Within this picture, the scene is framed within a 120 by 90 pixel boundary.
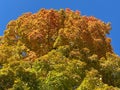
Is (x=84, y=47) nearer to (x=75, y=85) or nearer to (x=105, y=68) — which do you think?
(x=105, y=68)

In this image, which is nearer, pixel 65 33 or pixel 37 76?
pixel 37 76

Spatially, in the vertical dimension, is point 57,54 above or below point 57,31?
below

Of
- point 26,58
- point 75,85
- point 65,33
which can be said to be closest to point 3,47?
point 26,58

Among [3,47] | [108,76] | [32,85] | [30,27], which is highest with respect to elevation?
[30,27]

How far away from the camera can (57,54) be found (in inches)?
1141

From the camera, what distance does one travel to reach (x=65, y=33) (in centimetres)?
3162

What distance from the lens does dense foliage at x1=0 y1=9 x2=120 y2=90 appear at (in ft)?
86.9

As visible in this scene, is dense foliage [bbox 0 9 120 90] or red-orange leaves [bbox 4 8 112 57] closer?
dense foliage [bbox 0 9 120 90]

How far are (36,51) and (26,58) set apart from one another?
228 centimetres

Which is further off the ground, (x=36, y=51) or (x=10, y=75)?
(x=36, y=51)

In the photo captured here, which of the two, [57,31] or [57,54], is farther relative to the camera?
[57,31]

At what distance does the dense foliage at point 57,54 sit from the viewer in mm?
26500

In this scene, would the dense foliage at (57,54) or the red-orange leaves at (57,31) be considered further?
the red-orange leaves at (57,31)

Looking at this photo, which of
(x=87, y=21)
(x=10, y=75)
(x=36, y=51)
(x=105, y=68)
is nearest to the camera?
(x=10, y=75)
